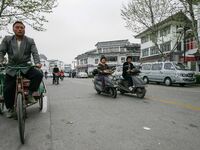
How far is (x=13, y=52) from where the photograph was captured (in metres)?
Answer: 4.66

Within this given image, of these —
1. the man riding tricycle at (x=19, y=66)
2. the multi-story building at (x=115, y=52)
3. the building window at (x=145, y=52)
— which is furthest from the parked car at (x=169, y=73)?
the multi-story building at (x=115, y=52)

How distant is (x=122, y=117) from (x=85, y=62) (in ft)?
244

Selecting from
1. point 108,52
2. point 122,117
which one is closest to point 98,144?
point 122,117

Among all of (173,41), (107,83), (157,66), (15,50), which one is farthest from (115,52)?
(15,50)

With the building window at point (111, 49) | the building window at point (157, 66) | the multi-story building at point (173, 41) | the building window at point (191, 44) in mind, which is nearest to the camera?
the building window at point (157, 66)

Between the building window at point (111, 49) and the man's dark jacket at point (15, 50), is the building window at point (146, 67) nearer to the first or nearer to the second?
the man's dark jacket at point (15, 50)

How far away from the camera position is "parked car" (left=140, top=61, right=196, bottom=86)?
1753cm

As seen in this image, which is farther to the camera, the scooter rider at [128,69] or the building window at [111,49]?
the building window at [111,49]

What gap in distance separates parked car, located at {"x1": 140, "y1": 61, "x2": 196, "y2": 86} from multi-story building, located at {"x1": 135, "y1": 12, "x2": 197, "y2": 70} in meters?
4.02

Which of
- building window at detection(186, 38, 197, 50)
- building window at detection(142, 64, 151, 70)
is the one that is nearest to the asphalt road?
building window at detection(142, 64, 151, 70)

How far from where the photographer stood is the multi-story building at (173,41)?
22.2 meters

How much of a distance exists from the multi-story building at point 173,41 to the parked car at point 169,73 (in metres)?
4.02

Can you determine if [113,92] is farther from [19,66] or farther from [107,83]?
[19,66]

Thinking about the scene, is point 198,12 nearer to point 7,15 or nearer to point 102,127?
point 7,15
